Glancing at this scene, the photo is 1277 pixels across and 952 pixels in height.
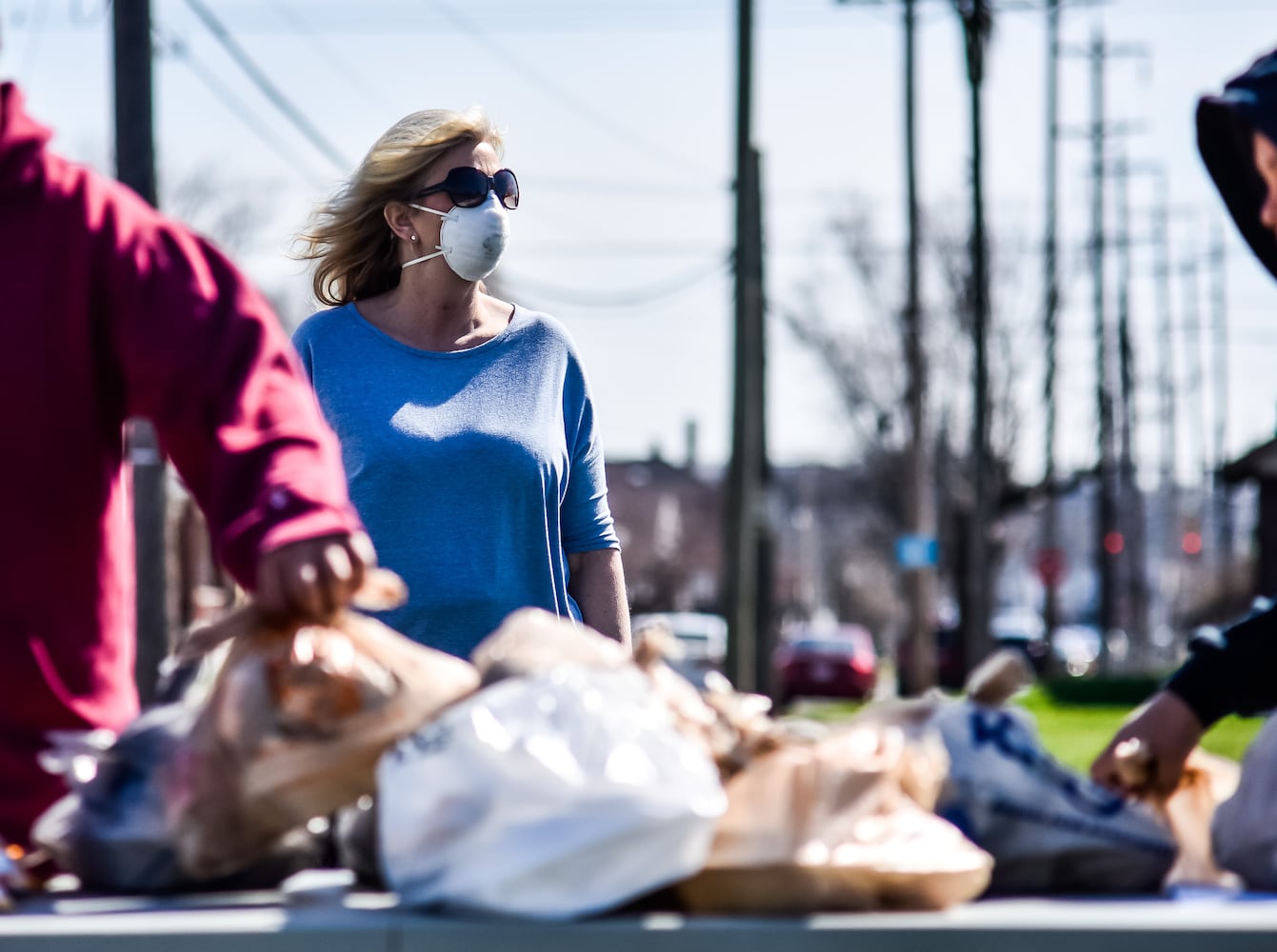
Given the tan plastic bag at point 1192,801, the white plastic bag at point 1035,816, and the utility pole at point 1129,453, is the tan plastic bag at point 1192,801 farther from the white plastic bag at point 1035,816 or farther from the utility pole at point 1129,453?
the utility pole at point 1129,453

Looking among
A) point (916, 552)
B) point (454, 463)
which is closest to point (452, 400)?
point (454, 463)

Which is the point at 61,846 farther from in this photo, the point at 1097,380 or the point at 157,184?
the point at 1097,380

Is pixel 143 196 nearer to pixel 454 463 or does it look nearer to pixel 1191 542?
pixel 454 463

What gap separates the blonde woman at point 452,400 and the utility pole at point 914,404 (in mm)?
22403

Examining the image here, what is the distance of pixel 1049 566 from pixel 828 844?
4339 cm

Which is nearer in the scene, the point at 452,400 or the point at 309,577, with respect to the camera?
the point at 309,577

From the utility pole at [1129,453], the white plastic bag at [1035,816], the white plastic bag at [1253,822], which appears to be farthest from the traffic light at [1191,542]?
the white plastic bag at [1035,816]

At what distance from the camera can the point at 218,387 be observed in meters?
2.14

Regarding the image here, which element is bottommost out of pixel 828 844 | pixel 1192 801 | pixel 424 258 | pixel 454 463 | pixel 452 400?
pixel 1192 801

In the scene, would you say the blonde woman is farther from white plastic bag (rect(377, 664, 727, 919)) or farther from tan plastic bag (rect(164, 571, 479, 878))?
white plastic bag (rect(377, 664, 727, 919))

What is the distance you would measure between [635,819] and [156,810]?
53 centimetres

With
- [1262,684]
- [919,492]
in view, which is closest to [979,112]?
[919,492]

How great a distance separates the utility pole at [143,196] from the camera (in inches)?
402

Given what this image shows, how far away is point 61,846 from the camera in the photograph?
2053mm
